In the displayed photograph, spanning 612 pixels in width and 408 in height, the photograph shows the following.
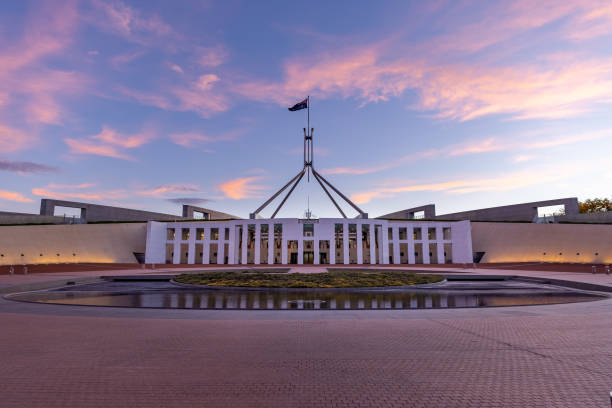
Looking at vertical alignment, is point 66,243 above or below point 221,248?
above

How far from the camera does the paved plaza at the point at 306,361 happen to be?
4.03m

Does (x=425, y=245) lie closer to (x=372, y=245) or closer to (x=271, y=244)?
(x=372, y=245)

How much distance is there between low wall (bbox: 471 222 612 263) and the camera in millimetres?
43875

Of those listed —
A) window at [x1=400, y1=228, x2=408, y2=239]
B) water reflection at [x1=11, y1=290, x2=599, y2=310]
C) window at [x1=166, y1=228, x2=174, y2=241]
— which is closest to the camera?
water reflection at [x1=11, y1=290, x2=599, y2=310]

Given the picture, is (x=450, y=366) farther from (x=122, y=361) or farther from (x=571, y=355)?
(x=122, y=361)

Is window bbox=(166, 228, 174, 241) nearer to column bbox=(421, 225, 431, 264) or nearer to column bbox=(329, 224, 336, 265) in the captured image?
column bbox=(329, 224, 336, 265)

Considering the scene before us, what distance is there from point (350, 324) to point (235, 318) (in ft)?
10.2

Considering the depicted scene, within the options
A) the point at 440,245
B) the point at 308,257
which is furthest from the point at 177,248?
the point at 440,245

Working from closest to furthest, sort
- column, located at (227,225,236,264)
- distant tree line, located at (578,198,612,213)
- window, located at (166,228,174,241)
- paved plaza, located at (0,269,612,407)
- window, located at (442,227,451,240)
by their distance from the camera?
paved plaza, located at (0,269,612,407) < column, located at (227,225,236,264) < window, located at (442,227,451,240) < window, located at (166,228,174,241) < distant tree line, located at (578,198,612,213)

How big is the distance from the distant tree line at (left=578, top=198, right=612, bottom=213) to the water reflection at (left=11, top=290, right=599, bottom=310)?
76.5 metres

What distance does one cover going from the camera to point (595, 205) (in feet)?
239

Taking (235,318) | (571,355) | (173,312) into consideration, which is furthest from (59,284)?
(571,355)

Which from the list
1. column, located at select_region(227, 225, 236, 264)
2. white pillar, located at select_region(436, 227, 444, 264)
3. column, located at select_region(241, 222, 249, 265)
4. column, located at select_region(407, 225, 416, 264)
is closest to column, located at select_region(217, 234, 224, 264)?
column, located at select_region(227, 225, 236, 264)

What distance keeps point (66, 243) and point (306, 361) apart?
170 ft
